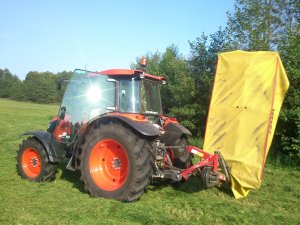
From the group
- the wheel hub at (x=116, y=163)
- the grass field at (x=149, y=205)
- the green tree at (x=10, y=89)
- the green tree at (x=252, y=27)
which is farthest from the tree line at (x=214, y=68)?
the green tree at (x=10, y=89)

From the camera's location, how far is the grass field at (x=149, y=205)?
4914mm

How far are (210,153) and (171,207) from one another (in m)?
1.34

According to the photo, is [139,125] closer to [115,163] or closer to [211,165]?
[115,163]

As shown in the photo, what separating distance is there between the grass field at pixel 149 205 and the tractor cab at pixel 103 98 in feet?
3.72

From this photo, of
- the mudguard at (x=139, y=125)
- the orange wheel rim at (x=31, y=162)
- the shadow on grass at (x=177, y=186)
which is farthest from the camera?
the orange wheel rim at (x=31, y=162)

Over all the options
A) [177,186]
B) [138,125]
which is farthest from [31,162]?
[177,186]

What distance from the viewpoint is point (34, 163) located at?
23.3 ft

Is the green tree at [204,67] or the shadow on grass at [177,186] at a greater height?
the green tree at [204,67]

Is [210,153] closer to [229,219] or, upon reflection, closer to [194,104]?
[229,219]

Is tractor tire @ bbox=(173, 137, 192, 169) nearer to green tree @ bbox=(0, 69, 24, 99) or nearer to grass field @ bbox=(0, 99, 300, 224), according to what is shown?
grass field @ bbox=(0, 99, 300, 224)

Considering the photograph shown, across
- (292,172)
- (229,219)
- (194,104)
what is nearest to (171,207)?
(229,219)

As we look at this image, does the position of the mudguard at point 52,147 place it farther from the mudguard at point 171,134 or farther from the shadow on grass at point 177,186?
the mudguard at point 171,134

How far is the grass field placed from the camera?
491 centimetres

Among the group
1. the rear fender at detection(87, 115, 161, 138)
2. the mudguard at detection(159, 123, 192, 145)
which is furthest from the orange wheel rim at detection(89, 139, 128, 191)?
the mudguard at detection(159, 123, 192, 145)
